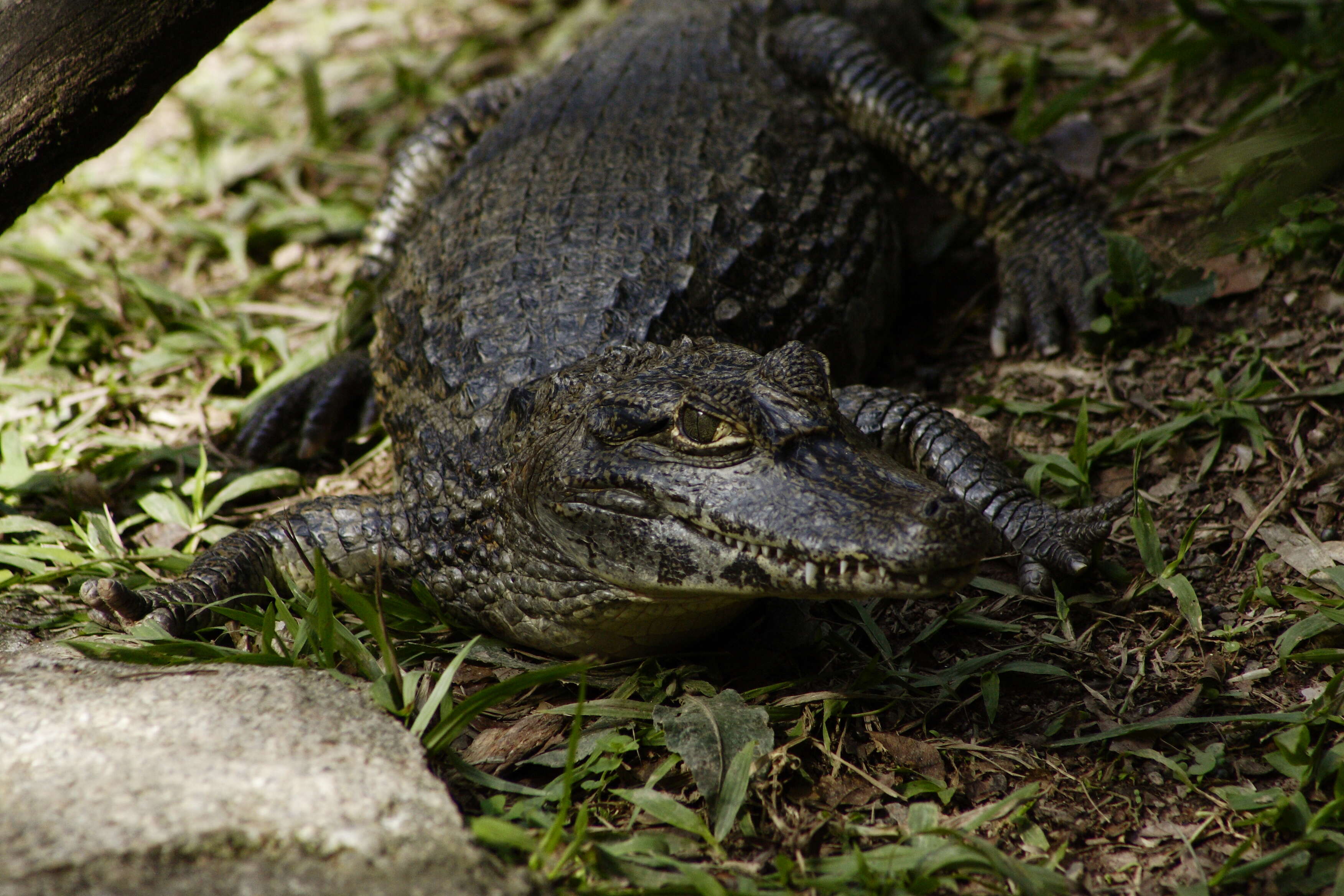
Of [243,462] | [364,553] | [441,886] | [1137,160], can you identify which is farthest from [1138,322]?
[243,462]

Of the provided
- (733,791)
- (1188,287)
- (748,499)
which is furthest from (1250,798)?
(1188,287)

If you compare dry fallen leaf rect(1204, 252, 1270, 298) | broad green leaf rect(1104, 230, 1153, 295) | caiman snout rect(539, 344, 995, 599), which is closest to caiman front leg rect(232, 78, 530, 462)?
caiman snout rect(539, 344, 995, 599)

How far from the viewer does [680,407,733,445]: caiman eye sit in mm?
2229

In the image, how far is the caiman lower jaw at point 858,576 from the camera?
6.42 feet

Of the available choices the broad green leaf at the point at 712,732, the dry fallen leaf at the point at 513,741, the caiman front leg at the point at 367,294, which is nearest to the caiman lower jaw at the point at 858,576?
the broad green leaf at the point at 712,732

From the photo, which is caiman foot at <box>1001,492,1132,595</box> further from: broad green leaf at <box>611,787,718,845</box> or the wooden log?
the wooden log

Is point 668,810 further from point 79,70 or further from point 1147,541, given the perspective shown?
point 79,70

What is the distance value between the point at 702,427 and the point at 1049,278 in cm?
211

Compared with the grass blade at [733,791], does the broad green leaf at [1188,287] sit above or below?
above

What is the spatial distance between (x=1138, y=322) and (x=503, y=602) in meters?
2.43

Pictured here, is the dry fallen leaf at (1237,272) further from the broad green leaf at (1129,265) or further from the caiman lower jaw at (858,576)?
the caiman lower jaw at (858,576)

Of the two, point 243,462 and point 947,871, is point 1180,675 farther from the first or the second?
point 243,462

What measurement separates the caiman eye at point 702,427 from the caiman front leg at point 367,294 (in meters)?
1.91

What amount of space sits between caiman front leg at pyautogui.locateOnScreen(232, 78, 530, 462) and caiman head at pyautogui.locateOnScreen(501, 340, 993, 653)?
152cm
